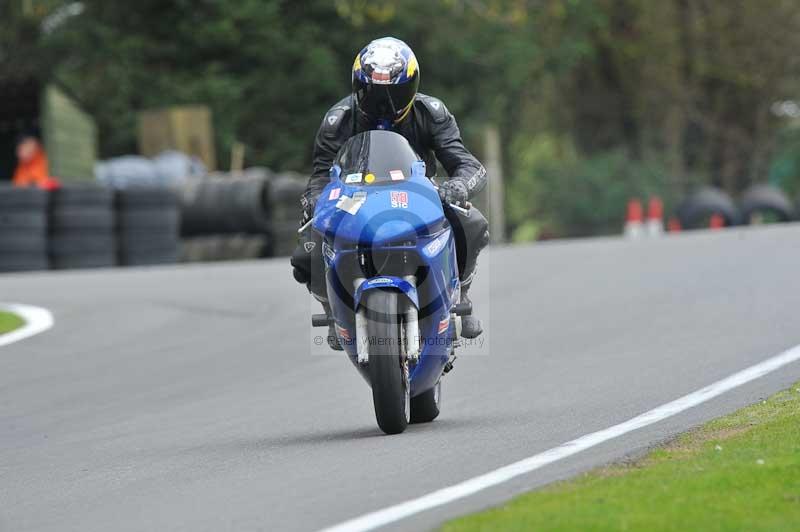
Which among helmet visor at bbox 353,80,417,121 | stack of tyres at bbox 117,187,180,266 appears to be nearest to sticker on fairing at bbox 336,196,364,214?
helmet visor at bbox 353,80,417,121

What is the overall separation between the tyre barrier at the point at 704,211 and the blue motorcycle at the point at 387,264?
2220 cm

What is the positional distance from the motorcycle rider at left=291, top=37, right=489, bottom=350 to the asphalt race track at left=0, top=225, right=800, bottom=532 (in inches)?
32.4

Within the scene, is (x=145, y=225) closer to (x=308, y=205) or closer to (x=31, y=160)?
(x=31, y=160)

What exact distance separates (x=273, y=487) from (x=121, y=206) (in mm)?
15849

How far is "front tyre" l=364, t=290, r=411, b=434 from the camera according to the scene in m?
7.66

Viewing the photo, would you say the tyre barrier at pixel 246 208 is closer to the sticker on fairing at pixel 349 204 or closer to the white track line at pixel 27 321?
the white track line at pixel 27 321

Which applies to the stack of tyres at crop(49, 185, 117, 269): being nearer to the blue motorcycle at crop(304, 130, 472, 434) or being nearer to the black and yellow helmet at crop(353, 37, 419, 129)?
the black and yellow helmet at crop(353, 37, 419, 129)

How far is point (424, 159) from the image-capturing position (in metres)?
8.76

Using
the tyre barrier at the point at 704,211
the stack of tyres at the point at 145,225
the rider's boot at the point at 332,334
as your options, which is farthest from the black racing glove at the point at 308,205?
the tyre barrier at the point at 704,211

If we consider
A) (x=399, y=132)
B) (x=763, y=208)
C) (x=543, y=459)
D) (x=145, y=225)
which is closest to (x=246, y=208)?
(x=145, y=225)

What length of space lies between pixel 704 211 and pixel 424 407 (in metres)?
22.2

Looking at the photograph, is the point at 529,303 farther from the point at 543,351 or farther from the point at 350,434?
the point at 350,434

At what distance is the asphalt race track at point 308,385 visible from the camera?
6.48 m

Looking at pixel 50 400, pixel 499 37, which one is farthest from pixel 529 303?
pixel 499 37
